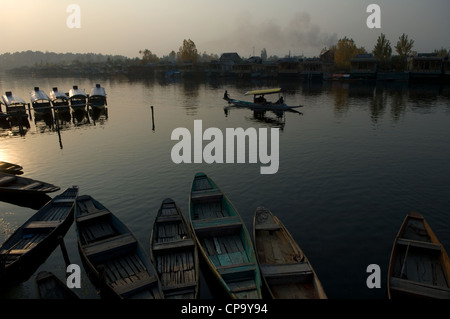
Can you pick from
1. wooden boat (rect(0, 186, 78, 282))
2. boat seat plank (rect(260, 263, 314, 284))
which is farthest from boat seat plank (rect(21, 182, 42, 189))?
boat seat plank (rect(260, 263, 314, 284))

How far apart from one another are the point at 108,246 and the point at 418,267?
53.4ft

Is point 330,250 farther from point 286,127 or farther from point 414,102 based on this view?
point 414,102

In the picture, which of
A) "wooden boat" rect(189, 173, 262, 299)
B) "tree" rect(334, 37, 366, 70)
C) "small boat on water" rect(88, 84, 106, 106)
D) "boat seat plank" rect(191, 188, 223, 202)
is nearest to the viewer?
"wooden boat" rect(189, 173, 262, 299)

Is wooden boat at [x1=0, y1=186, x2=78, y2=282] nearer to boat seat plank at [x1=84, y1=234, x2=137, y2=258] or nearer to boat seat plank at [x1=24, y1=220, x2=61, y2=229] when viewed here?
boat seat plank at [x1=24, y1=220, x2=61, y2=229]

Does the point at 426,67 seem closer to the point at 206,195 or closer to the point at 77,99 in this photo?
the point at 77,99

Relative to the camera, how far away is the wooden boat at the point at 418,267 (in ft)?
41.5

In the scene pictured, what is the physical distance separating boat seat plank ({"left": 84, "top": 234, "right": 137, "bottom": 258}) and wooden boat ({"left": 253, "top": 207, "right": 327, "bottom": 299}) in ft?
23.6

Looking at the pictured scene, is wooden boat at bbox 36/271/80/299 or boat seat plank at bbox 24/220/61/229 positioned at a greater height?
wooden boat at bbox 36/271/80/299

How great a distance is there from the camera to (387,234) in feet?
65.4

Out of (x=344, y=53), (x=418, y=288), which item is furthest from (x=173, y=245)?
(x=344, y=53)

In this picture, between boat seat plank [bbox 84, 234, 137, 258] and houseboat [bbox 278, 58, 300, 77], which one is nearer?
boat seat plank [bbox 84, 234, 137, 258]

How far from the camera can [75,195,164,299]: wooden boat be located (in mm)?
13227

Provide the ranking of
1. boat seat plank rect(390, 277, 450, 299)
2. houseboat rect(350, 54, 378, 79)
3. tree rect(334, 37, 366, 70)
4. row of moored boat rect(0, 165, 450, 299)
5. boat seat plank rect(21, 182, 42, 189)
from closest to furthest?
boat seat plank rect(390, 277, 450, 299)
row of moored boat rect(0, 165, 450, 299)
boat seat plank rect(21, 182, 42, 189)
houseboat rect(350, 54, 378, 79)
tree rect(334, 37, 366, 70)
